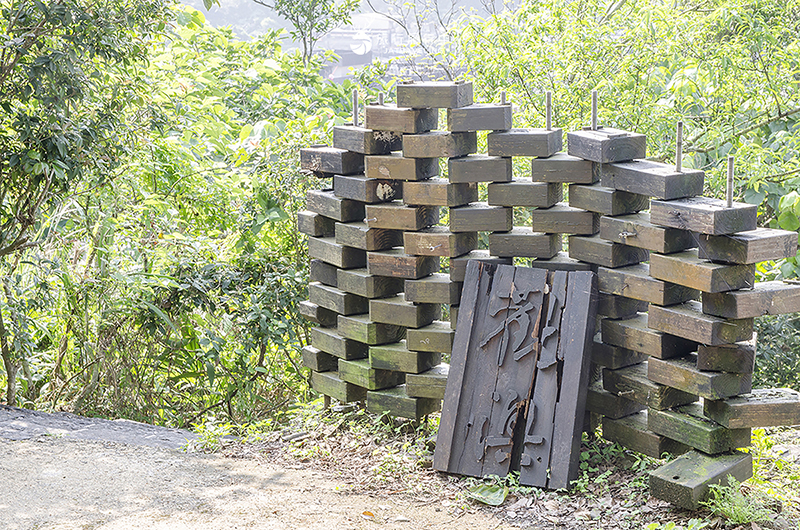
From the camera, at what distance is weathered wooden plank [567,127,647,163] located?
374 cm

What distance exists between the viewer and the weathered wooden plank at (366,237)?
14.5ft

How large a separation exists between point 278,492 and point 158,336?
273 centimetres

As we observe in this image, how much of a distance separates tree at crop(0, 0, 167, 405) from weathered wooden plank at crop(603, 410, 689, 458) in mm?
3434

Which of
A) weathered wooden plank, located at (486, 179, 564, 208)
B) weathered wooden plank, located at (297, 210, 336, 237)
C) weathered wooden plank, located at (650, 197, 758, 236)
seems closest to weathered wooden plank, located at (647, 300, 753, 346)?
weathered wooden plank, located at (650, 197, 758, 236)

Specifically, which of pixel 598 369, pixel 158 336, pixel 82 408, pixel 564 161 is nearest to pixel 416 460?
pixel 598 369

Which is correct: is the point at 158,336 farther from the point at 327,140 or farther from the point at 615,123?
the point at 615,123

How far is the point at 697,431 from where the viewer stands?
355 centimetres

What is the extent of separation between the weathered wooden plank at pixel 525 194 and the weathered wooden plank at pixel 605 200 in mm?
103

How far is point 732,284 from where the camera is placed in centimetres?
337

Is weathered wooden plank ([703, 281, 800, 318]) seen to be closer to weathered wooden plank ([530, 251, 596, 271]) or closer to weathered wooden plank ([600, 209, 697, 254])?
weathered wooden plank ([600, 209, 697, 254])

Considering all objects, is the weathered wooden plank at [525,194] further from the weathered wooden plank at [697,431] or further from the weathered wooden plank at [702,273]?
the weathered wooden plank at [697,431]

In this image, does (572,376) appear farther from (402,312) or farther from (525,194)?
(402,312)

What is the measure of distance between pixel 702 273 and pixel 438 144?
1509 millimetres

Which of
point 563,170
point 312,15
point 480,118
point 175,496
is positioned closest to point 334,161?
point 480,118
